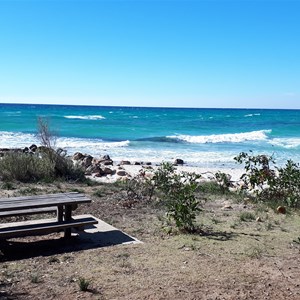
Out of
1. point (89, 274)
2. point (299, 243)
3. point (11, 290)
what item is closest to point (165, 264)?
point (89, 274)

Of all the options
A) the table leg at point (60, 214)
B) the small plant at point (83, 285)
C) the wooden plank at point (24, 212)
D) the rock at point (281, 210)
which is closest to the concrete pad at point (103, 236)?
the table leg at point (60, 214)

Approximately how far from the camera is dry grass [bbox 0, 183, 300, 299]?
4.04 m

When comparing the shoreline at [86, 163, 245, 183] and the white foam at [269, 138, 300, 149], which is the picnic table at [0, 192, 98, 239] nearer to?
the shoreline at [86, 163, 245, 183]

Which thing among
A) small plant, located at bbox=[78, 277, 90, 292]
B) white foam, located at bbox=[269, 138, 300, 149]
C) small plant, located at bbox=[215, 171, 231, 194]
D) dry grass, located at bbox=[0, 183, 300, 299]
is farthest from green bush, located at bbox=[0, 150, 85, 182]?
white foam, located at bbox=[269, 138, 300, 149]

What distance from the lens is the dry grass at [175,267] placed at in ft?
13.2

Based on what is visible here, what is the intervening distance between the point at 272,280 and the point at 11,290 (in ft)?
8.14

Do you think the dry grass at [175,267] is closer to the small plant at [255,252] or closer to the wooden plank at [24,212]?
the small plant at [255,252]

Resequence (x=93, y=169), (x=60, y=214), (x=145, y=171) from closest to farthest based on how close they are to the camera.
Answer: (x=60, y=214) < (x=145, y=171) < (x=93, y=169)

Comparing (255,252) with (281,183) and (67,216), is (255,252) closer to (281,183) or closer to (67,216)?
(67,216)

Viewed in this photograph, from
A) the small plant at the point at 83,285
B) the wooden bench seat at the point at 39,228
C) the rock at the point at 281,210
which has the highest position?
the wooden bench seat at the point at 39,228

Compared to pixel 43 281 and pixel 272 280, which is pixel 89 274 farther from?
pixel 272 280

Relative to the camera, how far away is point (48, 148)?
36.4 feet

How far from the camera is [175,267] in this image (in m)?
4.69

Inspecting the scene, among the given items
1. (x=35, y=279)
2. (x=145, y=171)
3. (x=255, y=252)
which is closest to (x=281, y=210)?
(x=255, y=252)
